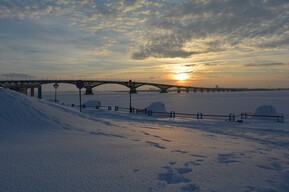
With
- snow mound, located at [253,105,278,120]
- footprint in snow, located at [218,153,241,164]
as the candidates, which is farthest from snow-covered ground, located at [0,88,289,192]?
snow mound, located at [253,105,278,120]

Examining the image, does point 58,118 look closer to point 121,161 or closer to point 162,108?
point 121,161

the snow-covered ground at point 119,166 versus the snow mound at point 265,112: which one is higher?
the snow-covered ground at point 119,166

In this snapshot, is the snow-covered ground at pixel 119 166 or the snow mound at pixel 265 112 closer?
the snow-covered ground at pixel 119 166

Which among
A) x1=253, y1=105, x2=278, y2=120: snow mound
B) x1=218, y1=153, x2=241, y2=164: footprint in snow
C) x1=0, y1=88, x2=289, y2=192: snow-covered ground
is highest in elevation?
x1=0, y1=88, x2=289, y2=192: snow-covered ground

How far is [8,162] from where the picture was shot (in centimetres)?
642

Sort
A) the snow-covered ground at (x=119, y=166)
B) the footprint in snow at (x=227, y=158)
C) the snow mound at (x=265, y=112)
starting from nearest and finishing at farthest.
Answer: the snow-covered ground at (x=119, y=166) < the footprint in snow at (x=227, y=158) < the snow mound at (x=265, y=112)

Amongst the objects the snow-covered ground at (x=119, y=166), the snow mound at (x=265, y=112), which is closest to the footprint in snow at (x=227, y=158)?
the snow-covered ground at (x=119, y=166)

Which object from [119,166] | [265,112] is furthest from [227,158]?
[265,112]

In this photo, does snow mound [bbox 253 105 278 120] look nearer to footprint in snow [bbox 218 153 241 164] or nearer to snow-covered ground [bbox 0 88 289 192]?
snow-covered ground [bbox 0 88 289 192]

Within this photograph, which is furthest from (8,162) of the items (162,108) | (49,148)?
(162,108)

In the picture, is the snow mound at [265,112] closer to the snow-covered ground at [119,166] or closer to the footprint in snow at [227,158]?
the snow-covered ground at [119,166]

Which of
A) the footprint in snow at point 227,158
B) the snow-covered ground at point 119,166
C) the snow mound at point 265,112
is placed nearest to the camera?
the snow-covered ground at point 119,166

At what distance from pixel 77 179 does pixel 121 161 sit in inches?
65.9

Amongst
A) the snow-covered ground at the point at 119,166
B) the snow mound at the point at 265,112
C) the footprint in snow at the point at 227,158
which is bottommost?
the snow mound at the point at 265,112
